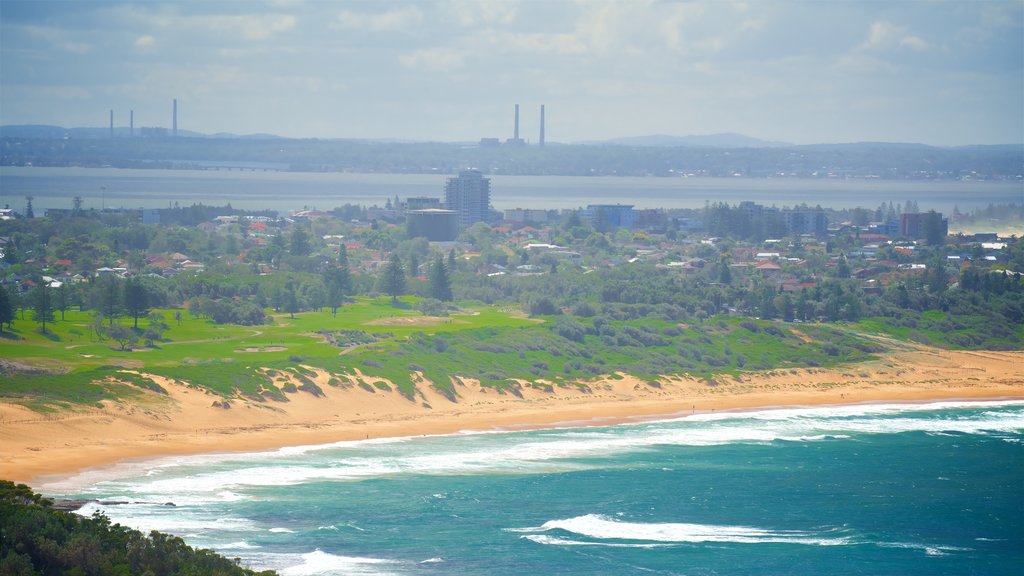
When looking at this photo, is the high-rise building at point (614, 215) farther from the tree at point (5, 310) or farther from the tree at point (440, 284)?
the tree at point (5, 310)

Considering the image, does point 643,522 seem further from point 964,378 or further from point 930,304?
point 930,304

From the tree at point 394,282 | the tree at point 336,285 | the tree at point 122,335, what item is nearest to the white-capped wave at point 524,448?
the tree at point 122,335

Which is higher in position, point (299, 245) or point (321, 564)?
point (299, 245)

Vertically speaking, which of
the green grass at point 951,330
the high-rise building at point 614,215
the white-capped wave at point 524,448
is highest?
the high-rise building at point 614,215

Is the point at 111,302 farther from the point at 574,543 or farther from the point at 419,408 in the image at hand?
the point at 574,543

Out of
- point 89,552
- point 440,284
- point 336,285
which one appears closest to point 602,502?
point 89,552

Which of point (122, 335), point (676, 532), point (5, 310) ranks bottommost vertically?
point (676, 532)
